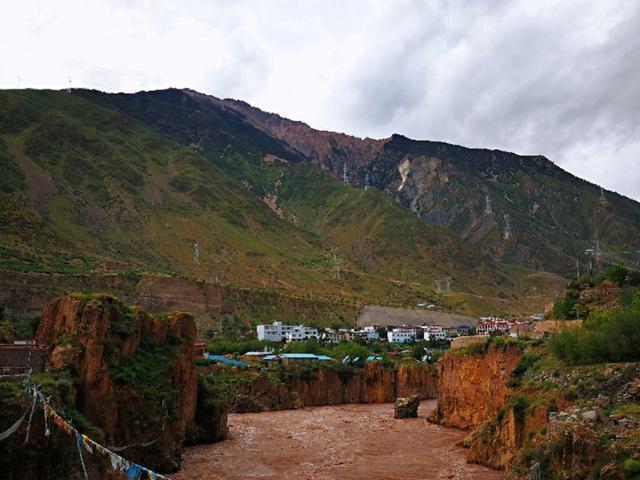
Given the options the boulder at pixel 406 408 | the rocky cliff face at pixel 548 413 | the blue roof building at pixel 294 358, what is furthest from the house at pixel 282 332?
the rocky cliff face at pixel 548 413

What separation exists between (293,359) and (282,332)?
28.7 metres

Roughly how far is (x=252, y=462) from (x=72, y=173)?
119 m

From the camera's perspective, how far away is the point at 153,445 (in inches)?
1178

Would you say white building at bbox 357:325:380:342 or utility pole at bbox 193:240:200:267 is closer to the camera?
white building at bbox 357:325:380:342

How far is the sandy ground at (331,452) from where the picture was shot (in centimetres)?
3164

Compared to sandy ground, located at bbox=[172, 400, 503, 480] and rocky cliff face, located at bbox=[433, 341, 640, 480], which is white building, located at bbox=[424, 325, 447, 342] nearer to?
sandy ground, located at bbox=[172, 400, 503, 480]

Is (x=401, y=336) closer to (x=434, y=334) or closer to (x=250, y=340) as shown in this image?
(x=434, y=334)

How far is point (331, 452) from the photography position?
38438mm

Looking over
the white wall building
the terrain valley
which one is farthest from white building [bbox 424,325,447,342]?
the white wall building

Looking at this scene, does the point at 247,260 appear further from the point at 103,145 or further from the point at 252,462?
the point at 252,462

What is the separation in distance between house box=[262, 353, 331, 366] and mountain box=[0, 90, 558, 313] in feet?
109

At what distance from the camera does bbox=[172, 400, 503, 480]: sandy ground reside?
1246 inches

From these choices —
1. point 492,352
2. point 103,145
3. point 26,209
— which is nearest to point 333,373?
point 492,352

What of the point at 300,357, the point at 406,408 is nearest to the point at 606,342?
the point at 406,408
